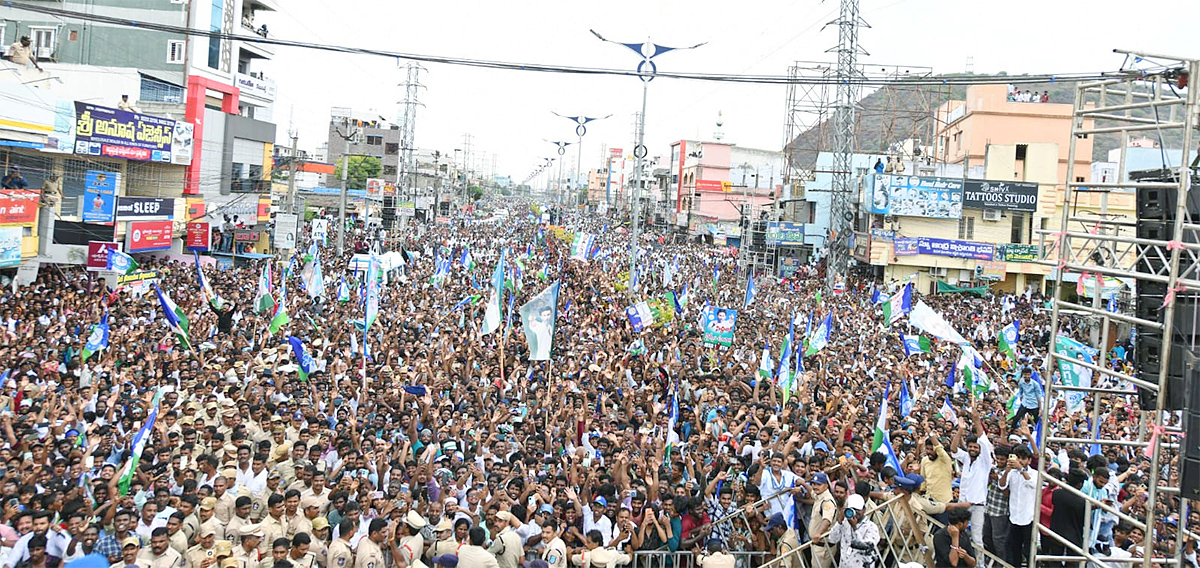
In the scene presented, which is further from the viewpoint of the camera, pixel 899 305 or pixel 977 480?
pixel 899 305

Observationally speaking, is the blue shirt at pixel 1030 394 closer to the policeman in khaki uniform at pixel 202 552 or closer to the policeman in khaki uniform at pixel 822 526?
the policeman in khaki uniform at pixel 822 526

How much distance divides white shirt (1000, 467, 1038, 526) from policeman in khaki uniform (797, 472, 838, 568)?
4.28ft

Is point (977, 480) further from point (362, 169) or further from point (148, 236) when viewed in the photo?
point (362, 169)

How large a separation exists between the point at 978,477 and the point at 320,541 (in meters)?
5.20

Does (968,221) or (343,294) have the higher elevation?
(968,221)

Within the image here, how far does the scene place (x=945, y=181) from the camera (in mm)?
41875

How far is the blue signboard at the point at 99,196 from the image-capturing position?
27.4 meters

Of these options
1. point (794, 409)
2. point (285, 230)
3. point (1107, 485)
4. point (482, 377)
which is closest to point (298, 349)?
point (482, 377)

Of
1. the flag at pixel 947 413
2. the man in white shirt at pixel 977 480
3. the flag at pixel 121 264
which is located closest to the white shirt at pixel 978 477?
the man in white shirt at pixel 977 480

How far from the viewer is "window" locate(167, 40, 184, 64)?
3947 centimetres

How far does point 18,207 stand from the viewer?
918 inches

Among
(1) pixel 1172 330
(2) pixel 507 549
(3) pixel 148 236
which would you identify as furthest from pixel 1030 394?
(3) pixel 148 236

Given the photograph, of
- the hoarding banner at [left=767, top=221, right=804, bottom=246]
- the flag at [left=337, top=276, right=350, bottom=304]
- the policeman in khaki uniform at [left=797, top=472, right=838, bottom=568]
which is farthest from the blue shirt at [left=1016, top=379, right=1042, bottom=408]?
the hoarding banner at [left=767, top=221, right=804, bottom=246]

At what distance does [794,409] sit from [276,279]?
579 inches
